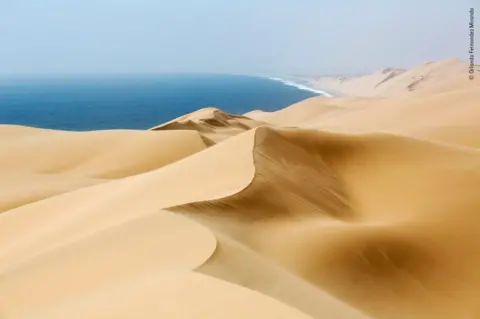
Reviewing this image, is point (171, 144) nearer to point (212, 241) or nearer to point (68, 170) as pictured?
point (68, 170)

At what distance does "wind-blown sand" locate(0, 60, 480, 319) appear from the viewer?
4438 millimetres

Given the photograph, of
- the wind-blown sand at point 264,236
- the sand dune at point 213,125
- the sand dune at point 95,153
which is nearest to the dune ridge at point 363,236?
the wind-blown sand at point 264,236

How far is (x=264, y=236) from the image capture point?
267 inches

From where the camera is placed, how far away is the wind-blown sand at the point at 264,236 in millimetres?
4438

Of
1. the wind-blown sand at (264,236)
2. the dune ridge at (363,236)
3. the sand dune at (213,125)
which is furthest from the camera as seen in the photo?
the sand dune at (213,125)

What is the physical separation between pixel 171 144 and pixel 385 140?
10.3 m

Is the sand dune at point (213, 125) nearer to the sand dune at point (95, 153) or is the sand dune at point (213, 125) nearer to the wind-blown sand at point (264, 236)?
the sand dune at point (95, 153)

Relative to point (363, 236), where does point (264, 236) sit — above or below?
above

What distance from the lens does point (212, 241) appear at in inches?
212

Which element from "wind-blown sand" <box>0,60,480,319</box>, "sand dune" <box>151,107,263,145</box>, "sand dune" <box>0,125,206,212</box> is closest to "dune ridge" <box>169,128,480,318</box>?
"wind-blown sand" <box>0,60,480,319</box>

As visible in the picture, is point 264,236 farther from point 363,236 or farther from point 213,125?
point 213,125

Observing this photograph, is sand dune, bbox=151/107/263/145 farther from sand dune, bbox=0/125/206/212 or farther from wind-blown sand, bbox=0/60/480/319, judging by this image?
wind-blown sand, bbox=0/60/480/319

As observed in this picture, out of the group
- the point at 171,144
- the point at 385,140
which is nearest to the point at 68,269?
the point at 385,140

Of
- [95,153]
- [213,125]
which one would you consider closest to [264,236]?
[95,153]
